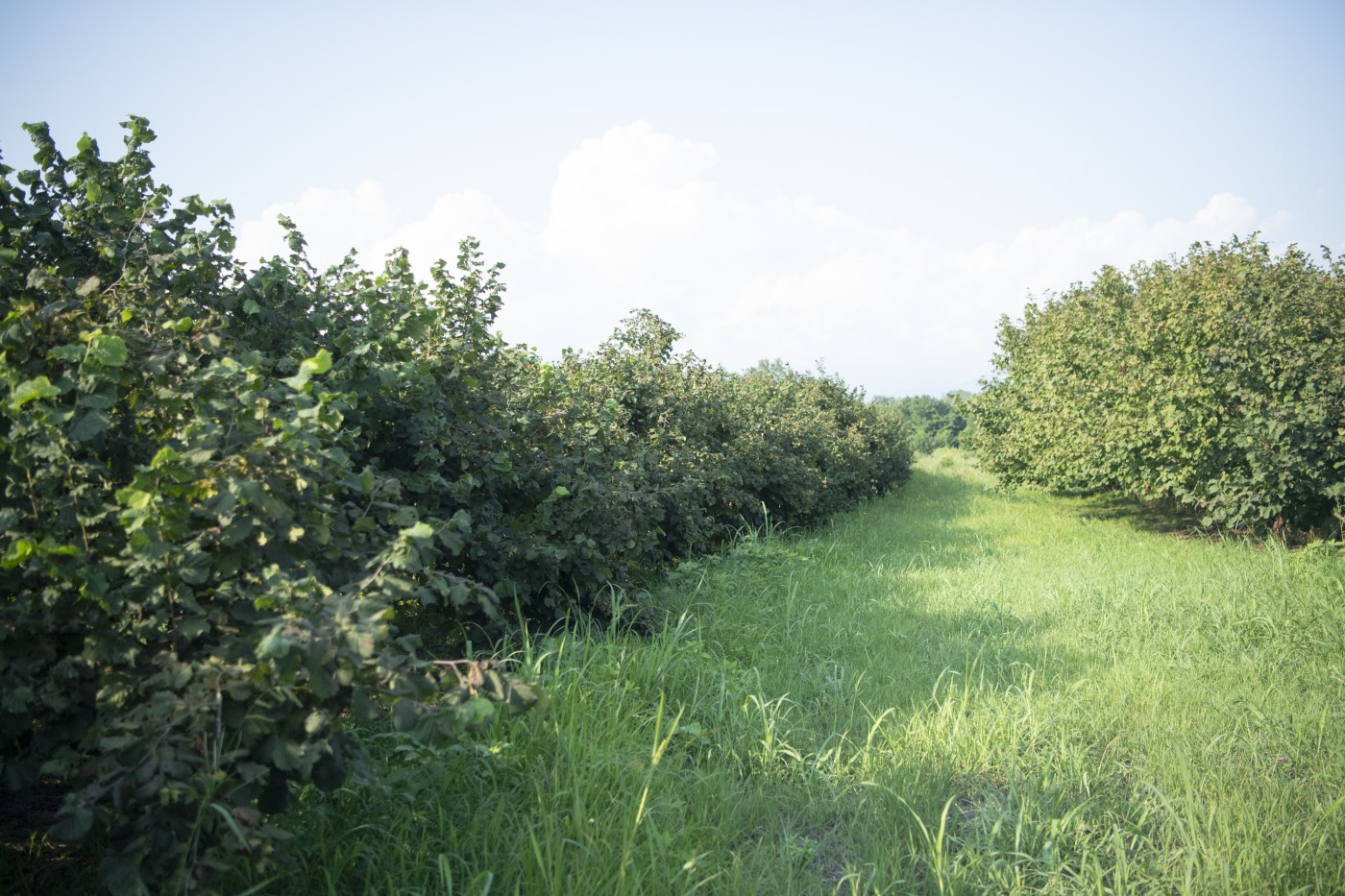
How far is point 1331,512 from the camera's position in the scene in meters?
9.01

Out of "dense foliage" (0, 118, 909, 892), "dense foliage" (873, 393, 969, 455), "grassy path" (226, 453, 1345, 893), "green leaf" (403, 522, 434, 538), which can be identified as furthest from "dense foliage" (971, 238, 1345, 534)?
"dense foliage" (873, 393, 969, 455)

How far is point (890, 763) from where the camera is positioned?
355 cm

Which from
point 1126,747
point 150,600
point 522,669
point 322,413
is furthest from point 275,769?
point 1126,747

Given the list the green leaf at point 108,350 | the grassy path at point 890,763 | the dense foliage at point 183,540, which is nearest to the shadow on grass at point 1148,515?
the grassy path at point 890,763

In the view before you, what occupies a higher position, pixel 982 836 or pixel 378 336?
pixel 378 336

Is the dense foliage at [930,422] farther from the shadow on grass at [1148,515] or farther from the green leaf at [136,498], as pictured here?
the green leaf at [136,498]

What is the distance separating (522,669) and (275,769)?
1.63 m

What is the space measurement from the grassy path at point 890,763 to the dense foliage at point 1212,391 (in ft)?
10.2

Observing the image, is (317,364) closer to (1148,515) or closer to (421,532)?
(421,532)

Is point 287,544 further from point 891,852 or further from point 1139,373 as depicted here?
point 1139,373

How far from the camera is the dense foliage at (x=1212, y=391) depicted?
866 cm

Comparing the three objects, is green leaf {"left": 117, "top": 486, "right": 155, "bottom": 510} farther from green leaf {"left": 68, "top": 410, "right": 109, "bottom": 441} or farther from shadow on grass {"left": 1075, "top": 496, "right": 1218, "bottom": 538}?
shadow on grass {"left": 1075, "top": 496, "right": 1218, "bottom": 538}

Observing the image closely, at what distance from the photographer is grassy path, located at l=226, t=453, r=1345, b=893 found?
105 inches

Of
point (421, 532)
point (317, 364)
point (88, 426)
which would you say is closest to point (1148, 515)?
point (421, 532)
